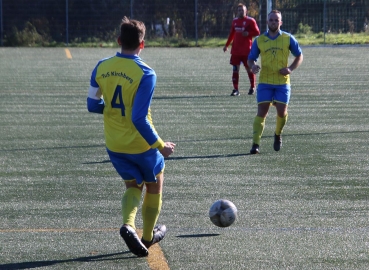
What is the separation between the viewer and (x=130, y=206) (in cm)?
573

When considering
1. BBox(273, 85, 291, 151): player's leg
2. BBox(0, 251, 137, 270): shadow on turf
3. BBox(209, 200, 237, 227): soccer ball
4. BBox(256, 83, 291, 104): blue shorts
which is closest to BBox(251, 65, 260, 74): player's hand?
BBox(256, 83, 291, 104): blue shorts

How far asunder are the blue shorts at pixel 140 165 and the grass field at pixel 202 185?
0.61 meters

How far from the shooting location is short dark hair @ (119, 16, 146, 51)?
5500 mm

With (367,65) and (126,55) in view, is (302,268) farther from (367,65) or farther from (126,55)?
(367,65)

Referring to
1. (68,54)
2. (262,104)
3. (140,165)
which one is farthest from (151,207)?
(68,54)

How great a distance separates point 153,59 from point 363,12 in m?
14.9

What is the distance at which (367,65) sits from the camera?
26.0m

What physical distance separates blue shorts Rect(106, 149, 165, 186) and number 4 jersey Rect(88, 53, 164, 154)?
1.8 inches

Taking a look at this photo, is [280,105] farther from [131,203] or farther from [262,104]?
[131,203]

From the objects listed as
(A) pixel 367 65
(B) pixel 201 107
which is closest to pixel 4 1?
(A) pixel 367 65

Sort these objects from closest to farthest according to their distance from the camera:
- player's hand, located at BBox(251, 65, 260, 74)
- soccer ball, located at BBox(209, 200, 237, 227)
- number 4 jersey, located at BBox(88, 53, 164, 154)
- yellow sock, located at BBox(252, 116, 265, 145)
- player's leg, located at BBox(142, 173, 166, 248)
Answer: number 4 jersey, located at BBox(88, 53, 164, 154) → player's leg, located at BBox(142, 173, 166, 248) → soccer ball, located at BBox(209, 200, 237, 227) → player's hand, located at BBox(251, 65, 260, 74) → yellow sock, located at BBox(252, 116, 265, 145)

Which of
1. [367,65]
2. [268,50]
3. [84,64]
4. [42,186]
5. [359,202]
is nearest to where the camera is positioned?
[359,202]

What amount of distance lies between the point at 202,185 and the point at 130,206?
9.75 ft

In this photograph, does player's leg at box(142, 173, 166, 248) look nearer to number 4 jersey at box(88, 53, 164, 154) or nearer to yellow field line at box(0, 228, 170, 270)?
yellow field line at box(0, 228, 170, 270)
